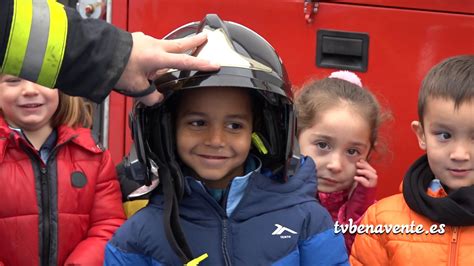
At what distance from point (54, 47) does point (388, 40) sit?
1.94 metres

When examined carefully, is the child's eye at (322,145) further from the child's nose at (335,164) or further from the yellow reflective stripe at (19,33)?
the yellow reflective stripe at (19,33)

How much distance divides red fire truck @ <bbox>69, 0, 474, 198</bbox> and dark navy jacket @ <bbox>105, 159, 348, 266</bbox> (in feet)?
3.86

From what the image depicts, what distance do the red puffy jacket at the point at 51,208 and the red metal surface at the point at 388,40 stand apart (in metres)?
1.00

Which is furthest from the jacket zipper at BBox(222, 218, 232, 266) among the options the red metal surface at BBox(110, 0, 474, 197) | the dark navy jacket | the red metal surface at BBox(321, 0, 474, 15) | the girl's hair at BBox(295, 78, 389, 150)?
the red metal surface at BBox(321, 0, 474, 15)

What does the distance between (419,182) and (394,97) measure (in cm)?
93

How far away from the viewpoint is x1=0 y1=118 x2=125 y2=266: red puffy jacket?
2764mm

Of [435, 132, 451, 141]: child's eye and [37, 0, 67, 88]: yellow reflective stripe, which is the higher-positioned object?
[37, 0, 67, 88]: yellow reflective stripe

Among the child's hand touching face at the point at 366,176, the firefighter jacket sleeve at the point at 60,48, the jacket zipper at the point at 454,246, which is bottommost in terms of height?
the jacket zipper at the point at 454,246

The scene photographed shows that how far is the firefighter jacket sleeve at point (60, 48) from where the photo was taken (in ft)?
5.57

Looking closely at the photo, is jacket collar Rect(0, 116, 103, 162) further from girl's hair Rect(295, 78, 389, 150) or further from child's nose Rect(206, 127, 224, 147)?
child's nose Rect(206, 127, 224, 147)

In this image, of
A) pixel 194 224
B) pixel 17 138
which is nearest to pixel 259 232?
pixel 194 224

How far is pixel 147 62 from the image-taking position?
1.83 metres

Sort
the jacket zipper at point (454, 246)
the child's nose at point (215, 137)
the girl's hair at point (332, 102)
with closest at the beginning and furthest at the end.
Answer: the child's nose at point (215, 137), the jacket zipper at point (454, 246), the girl's hair at point (332, 102)

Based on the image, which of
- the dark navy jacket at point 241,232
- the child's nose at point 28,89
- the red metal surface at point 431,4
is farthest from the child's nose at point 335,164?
the child's nose at point 28,89
